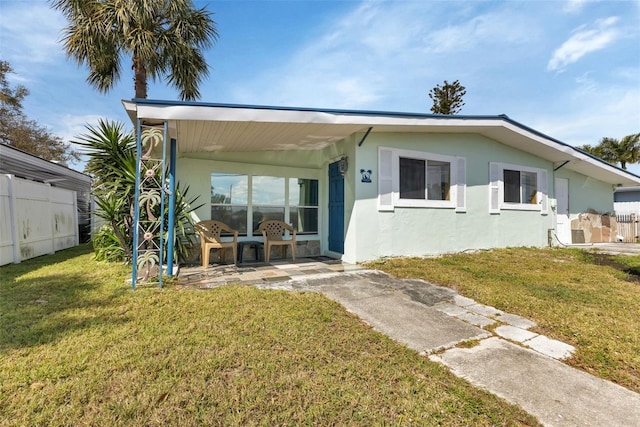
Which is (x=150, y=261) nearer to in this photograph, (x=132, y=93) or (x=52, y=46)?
(x=132, y=93)

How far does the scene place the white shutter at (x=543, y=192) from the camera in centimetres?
940

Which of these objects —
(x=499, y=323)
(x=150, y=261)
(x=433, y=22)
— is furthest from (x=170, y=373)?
(x=433, y=22)

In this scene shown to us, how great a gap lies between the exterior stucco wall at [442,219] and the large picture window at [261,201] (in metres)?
1.72

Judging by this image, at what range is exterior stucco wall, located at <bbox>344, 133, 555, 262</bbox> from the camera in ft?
21.2

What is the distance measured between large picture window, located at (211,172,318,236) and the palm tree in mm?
4053

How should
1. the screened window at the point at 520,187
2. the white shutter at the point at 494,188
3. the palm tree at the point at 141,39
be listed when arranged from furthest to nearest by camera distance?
the screened window at the point at 520,187 < the white shutter at the point at 494,188 < the palm tree at the point at 141,39

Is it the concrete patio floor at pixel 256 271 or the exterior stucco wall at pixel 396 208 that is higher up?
the exterior stucco wall at pixel 396 208

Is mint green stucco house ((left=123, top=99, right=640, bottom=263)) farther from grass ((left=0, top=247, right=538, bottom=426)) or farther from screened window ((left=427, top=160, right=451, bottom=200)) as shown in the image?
grass ((left=0, top=247, right=538, bottom=426))

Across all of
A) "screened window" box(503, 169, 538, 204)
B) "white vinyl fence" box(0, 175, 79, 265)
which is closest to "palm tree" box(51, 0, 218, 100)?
"white vinyl fence" box(0, 175, 79, 265)

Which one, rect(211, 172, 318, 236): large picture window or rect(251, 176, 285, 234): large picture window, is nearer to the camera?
rect(211, 172, 318, 236): large picture window

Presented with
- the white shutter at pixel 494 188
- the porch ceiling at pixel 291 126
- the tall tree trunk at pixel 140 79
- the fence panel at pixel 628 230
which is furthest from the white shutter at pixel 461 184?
the fence panel at pixel 628 230

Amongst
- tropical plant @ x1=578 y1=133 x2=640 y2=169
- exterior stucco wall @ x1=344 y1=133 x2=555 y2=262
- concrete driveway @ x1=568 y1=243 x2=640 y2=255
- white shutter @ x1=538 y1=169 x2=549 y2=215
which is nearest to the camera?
exterior stucco wall @ x1=344 y1=133 x2=555 y2=262

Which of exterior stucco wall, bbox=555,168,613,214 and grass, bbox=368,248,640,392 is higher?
exterior stucco wall, bbox=555,168,613,214

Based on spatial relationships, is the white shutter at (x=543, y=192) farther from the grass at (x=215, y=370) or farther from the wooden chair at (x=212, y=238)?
the wooden chair at (x=212, y=238)
